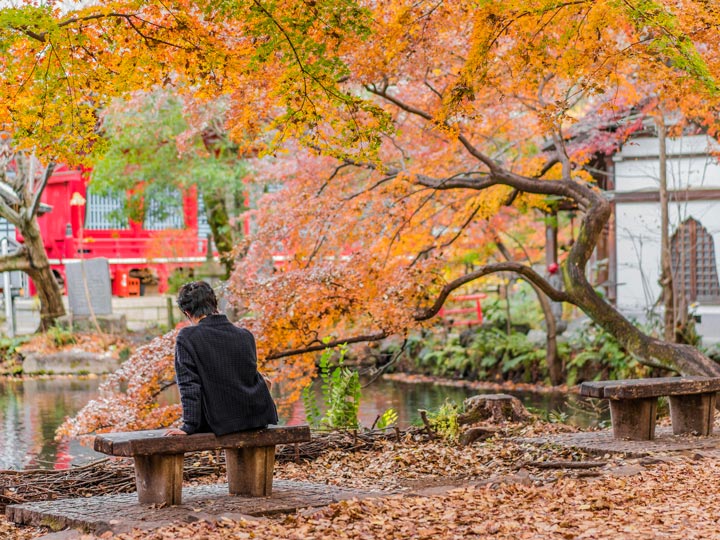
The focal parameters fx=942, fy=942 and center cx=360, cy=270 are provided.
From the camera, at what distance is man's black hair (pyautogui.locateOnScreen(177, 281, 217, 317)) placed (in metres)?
6.29

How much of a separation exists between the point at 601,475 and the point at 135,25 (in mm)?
5262

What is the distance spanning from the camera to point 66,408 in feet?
59.3

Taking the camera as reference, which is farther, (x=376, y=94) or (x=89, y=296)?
(x=89, y=296)

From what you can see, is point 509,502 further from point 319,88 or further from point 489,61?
point 489,61

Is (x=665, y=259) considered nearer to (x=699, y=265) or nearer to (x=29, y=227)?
(x=699, y=265)

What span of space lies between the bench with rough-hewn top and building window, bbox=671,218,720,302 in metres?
12.1

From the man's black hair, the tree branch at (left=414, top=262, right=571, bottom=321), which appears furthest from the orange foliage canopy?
the man's black hair

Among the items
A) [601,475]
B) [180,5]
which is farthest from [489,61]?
[601,475]

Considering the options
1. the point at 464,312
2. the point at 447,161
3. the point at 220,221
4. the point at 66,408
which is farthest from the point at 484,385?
the point at 220,221

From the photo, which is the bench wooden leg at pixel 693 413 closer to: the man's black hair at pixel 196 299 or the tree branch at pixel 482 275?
the tree branch at pixel 482 275

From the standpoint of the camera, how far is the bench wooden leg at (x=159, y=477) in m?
6.20

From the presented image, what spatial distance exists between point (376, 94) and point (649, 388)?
550 cm

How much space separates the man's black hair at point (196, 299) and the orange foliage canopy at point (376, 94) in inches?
80.3

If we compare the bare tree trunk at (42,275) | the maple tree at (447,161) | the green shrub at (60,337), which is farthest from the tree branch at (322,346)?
the bare tree trunk at (42,275)
